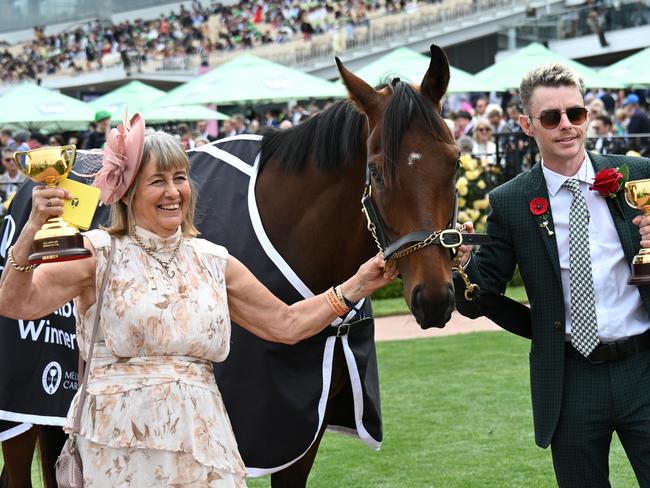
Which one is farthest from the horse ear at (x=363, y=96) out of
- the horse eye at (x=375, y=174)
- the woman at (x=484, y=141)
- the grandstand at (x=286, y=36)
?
the grandstand at (x=286, y=36)

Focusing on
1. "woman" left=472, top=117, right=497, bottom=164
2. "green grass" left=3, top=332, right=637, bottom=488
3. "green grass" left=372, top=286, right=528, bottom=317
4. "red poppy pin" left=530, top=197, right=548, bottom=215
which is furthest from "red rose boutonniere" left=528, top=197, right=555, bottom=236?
"woman" left=472, top=117, right=497, bottom=164

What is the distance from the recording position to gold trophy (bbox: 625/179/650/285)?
117 inches

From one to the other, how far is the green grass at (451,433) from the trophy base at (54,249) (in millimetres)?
3240

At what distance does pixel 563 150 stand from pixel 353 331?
107cm

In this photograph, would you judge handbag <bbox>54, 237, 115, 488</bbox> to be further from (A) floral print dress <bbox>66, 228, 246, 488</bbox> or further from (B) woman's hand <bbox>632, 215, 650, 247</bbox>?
(B) woman's hand <bbox>632, 215, 650, 247</bbox>

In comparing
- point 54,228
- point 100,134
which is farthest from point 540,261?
point 100,134

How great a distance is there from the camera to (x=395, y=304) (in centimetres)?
1136

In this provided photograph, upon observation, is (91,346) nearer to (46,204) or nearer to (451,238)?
(46,204)

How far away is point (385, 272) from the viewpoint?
10.2 feet

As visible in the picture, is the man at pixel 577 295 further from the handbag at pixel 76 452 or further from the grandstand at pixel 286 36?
the grandstand at pixel 286 36

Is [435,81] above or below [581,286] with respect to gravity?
above

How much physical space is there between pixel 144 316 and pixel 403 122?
0.99 meters

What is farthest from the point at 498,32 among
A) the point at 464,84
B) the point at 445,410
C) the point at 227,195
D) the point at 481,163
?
the point at 227,195

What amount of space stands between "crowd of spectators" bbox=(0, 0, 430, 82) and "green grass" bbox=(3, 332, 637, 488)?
92.3 feet
